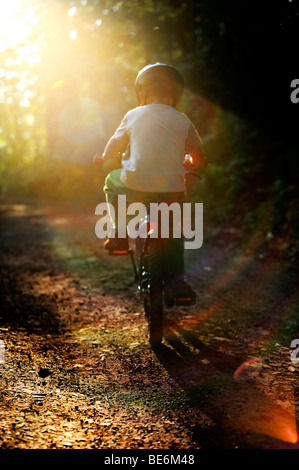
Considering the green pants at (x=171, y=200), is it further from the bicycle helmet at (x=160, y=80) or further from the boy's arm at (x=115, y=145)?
the bicycle helmet at (x=160, y=80)

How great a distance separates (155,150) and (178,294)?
1.26 m

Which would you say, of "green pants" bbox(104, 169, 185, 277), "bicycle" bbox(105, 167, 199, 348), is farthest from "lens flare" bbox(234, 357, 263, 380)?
"green pants" bbox(104, 169, 185, 277)

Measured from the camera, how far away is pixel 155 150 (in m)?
4.15

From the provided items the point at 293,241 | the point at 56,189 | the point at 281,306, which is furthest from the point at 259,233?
the point at 56,189

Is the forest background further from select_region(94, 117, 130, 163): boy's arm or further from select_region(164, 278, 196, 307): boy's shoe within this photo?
select_region(164, 278, 196, 307): boy's shoe

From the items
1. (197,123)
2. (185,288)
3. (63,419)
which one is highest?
(197,123)

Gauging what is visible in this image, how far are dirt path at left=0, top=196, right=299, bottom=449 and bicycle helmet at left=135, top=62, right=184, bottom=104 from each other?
7.36 ft

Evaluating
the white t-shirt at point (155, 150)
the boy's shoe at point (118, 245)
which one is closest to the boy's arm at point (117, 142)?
the white t-shirt at point (155, 150)

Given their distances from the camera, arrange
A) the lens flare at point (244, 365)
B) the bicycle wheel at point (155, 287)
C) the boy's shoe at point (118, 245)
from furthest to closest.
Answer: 1. the boy's shoe at point (118, 245)
2. the bicycle wheel at point (155, 287)
3. the lens flare at point (244, 365)

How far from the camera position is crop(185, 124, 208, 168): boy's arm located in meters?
4.41

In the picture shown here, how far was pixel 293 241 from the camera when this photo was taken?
7.84 metres

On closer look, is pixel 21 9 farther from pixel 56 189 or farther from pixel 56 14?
pixel 56 189

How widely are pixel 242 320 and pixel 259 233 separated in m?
4.27

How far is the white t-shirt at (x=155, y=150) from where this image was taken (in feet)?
13.6
